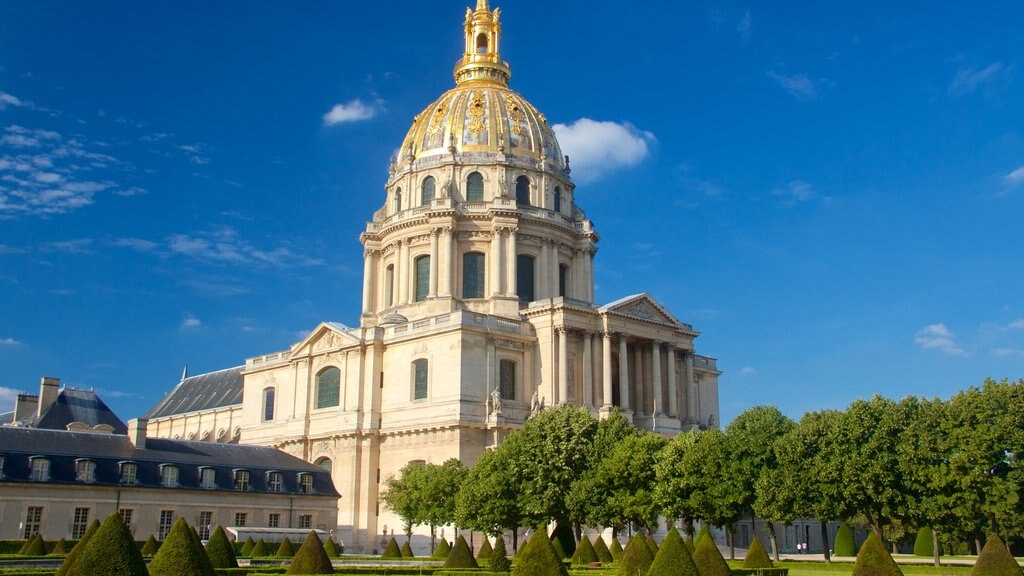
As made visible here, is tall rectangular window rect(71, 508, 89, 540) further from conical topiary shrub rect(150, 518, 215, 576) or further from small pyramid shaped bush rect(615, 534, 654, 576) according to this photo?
small pyramid shaped bush rect(615, 534, 654, 576)

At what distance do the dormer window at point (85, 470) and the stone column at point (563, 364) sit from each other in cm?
2683

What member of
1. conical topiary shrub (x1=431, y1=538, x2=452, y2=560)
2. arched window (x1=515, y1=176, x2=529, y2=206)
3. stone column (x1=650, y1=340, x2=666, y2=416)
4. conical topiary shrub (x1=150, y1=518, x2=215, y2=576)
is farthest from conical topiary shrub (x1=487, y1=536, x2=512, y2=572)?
arched window (x1=515, y1=176, x2=529, y2=206)

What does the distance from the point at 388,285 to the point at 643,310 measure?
20978 millimetres

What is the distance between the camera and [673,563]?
1075 inches

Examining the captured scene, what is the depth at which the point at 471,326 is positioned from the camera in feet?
210

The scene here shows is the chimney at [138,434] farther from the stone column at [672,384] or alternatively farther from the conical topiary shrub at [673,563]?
the conical topiary shrub at [673,563]

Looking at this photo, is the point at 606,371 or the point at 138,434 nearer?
the point at 138,434

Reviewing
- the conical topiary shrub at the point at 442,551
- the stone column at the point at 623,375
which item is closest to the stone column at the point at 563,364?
the stone column at the point at 623,375

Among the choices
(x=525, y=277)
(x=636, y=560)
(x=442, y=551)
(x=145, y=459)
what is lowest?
(x=442, y=551)

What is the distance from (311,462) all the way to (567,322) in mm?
19508

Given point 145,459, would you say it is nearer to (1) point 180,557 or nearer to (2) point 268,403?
(2) point 268,403

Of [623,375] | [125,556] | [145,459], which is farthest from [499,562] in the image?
[623,375]

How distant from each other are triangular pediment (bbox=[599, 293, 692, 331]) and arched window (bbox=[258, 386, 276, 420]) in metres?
26.1

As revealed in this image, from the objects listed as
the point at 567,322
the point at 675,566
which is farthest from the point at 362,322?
the point at 675,566
